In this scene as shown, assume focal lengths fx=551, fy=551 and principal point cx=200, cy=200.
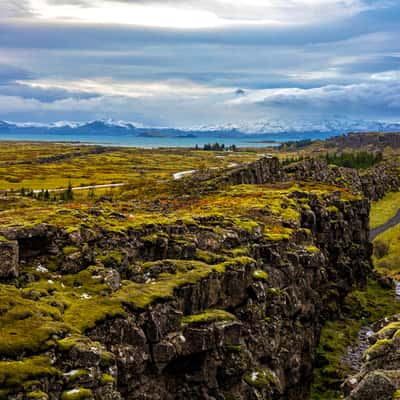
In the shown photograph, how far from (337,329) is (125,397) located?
73307 mm

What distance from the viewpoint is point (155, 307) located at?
165ft

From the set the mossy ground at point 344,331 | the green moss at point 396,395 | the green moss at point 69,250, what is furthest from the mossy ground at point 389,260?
the green moss at point 69,250

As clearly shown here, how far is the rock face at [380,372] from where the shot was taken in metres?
46.9

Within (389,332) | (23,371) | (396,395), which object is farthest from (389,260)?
(23,371)

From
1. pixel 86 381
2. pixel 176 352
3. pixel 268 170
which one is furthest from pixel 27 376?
pixel 268 170

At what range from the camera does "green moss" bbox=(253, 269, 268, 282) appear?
228ft

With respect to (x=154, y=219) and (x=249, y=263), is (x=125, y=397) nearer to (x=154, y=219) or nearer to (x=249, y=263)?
(x=249, y=263)

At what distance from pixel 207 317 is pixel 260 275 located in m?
16.8

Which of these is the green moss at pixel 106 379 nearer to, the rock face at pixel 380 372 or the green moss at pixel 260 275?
the rock face at pixel 380 372

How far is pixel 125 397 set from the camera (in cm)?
4666

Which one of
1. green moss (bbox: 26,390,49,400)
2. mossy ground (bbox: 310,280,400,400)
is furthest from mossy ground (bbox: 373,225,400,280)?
green moss (bbox: 26,390,49,400)

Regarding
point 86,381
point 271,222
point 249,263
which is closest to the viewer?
point 86,381

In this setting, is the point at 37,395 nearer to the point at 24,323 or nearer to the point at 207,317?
the point at 24,323

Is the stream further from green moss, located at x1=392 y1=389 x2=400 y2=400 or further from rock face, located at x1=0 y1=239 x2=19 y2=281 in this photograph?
rock face, located at x1=0 y1=239 x2=19 y2=281
